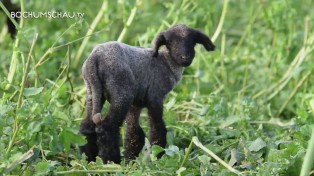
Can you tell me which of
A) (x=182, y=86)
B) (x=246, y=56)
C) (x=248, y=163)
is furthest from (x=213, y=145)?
(x=246, y=56)

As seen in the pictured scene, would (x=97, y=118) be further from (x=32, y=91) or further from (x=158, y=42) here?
(x=158, y=42)

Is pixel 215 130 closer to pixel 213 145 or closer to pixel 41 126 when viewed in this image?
pixel 213 145

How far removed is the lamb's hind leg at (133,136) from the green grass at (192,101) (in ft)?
0.16

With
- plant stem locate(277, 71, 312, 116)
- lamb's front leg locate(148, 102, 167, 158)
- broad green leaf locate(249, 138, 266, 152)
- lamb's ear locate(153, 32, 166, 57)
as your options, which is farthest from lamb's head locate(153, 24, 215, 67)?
plant stem locate(277, 71, 312, 116)

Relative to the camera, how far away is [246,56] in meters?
5.99

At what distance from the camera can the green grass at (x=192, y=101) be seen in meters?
3.34

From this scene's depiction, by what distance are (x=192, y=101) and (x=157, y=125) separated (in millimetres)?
1166

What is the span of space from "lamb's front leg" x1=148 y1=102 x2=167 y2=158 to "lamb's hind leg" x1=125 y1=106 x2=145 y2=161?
0.05 meters

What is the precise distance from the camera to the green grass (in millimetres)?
3338

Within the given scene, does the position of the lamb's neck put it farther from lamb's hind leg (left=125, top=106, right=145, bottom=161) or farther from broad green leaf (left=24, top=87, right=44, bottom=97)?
broad green leaf (left=24, top=87, right=44, bottom=97)

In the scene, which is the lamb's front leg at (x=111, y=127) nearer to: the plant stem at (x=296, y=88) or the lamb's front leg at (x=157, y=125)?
the lamb's front leg at (x=157, y=125)

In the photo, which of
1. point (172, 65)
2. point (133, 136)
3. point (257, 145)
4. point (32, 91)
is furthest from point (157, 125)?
point (32, 91)

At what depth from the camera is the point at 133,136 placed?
147 inches

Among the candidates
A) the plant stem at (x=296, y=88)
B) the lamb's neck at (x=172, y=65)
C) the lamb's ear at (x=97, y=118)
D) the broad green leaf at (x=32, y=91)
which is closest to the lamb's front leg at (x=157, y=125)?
the lamb's neck at (x=172, y=65)
